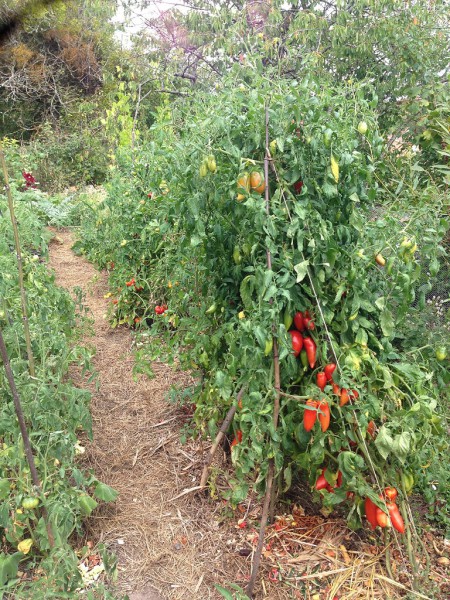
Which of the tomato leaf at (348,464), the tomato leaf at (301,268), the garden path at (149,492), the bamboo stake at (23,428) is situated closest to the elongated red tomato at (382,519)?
the tomato leaf at (348,464)

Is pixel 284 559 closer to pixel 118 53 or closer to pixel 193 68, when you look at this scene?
pixel 193 68

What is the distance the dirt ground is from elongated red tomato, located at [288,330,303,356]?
776 millimetres

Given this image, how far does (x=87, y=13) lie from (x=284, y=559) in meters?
5.68

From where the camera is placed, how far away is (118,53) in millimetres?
9602

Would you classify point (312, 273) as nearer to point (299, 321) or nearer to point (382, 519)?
point (299, 321)

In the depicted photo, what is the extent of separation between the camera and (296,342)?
171 centimetres

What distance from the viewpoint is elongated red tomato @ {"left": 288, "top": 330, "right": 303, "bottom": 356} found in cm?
171

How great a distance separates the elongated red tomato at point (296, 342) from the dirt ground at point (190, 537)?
2.55ft

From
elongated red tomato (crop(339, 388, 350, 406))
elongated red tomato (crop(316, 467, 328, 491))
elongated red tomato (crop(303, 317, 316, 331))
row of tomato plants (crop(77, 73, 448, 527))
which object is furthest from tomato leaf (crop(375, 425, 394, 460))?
elongated red tomato (crop(303, 317, 316, 331))

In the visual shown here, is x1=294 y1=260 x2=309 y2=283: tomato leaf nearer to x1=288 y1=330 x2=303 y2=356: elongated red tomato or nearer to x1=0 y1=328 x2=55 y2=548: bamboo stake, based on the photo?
x1=288 y1=330 x2=303 y2=356: elongated red tomato

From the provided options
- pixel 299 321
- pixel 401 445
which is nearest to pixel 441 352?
pixel 401 445

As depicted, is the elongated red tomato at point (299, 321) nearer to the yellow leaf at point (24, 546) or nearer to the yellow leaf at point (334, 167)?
the yellow leaf at point (334, 167)

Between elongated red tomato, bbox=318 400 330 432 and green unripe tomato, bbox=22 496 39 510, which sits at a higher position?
elongated red tomato, bbox=318 400 330 432

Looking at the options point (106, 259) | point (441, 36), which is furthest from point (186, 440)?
point (441, 36)
